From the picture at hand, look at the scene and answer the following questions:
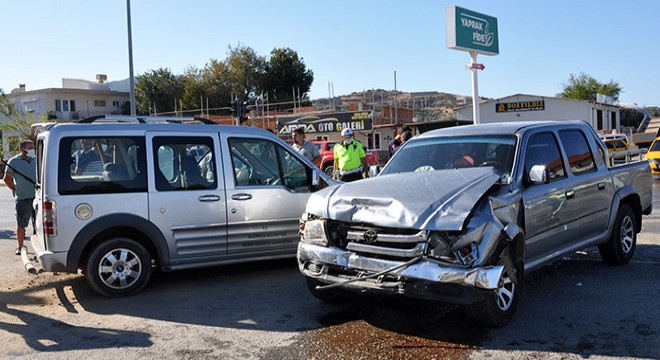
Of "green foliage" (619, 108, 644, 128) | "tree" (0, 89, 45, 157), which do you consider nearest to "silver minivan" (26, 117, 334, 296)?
"tree" (0, 89, 45, 157)

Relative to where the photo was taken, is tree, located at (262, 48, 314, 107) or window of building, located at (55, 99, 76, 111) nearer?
window of building, located at (55, 99, 76, 111)

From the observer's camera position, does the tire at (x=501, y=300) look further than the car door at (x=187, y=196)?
No

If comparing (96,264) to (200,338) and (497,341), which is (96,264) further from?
(497,341)

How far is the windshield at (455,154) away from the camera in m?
5.88

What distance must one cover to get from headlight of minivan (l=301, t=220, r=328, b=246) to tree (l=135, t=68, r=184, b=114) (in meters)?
70.7

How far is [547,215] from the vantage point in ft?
18.9

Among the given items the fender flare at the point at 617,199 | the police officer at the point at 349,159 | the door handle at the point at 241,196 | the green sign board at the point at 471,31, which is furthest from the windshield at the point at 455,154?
the green sign board at the point at 471,31

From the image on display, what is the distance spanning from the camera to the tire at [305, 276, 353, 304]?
5.69 metres

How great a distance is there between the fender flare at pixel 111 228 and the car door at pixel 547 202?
3.79 meters

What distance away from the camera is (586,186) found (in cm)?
647

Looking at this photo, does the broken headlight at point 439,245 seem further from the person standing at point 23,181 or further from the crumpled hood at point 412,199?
the person standing at point 23,181

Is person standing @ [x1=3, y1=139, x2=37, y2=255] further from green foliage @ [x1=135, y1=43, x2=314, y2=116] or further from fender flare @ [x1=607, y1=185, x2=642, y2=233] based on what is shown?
green foliage @ [x1=135, y1=43, x2=314, y2=116]

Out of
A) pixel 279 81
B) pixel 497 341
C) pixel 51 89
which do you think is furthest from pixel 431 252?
pixel 279 81

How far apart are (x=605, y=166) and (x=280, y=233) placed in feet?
12.6
